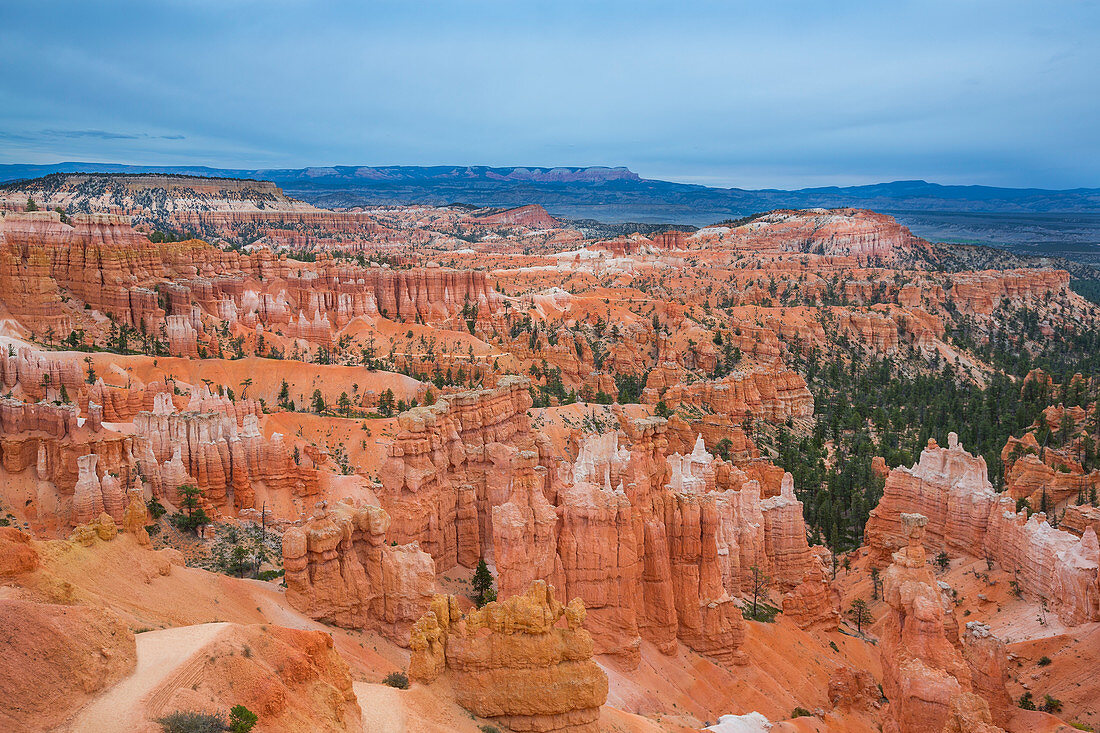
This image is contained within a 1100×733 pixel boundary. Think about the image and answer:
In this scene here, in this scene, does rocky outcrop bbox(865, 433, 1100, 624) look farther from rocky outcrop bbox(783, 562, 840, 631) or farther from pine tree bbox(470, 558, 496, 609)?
A: pine tree bbox(470, 558, 496, 609)

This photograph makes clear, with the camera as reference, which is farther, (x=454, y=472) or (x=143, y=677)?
(x=454, y=472)

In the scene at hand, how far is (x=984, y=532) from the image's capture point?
1508 inches

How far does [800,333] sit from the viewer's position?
315ft

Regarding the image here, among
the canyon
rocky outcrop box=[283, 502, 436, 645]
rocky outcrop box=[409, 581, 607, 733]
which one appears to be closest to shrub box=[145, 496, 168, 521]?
the canyon

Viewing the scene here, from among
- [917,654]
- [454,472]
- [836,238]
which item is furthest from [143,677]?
[836,238]

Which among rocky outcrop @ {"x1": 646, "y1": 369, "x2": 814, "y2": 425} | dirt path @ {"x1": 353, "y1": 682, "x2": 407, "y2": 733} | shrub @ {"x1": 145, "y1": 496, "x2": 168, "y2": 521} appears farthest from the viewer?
rocky outcrop @ {"x1": 646, "y1": 369, "x2": 814, "y2": 425}

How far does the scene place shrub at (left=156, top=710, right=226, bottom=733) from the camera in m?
11.9

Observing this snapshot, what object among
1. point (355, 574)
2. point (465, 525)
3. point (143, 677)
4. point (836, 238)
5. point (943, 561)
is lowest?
point (943, 561)

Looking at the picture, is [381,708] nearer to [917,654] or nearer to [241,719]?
[241,719]

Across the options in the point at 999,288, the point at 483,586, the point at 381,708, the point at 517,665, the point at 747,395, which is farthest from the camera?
the point at 999,288

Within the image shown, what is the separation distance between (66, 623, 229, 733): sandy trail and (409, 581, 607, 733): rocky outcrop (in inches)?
178

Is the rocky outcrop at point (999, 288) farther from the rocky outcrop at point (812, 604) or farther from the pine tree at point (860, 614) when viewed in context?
the rocky outcrop at point (812, 604)

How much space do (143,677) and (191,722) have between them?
1.80 metres

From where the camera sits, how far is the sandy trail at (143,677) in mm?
12000
